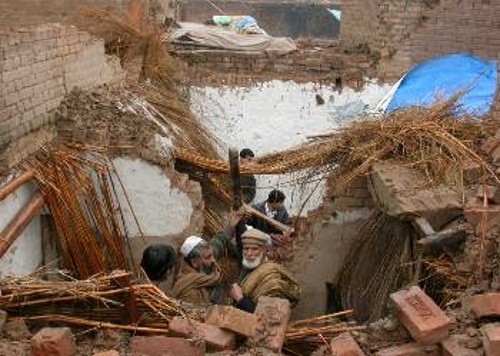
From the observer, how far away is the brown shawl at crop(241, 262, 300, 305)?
465cm

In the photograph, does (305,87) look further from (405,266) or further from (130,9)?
(405,266)

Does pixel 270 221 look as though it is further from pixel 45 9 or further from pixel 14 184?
pixel 45 9

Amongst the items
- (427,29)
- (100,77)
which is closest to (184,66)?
(100,77)

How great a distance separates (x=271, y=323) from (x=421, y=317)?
30.4 inches

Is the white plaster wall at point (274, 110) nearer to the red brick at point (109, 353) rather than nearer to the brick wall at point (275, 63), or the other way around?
the brick wall at point (275, 63)

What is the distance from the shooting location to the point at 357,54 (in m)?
11.2

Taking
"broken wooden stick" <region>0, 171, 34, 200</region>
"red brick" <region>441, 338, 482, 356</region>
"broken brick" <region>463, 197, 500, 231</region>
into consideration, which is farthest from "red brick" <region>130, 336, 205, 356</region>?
"broken wooden stick" <region>0, 171, 34, 200</region>

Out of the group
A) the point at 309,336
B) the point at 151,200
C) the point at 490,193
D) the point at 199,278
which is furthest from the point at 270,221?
the point at 309,336

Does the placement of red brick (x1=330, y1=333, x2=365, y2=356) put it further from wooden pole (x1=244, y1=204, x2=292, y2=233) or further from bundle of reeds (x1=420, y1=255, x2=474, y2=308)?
wooden pole (x1=244, y1=204, x2=292, y2=233)

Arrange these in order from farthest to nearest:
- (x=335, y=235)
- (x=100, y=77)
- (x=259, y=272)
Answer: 1. (x=100, y=77)
2. (x=335, y=235)
3. (x=259, y=272)

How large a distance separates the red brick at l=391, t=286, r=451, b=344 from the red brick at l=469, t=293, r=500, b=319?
213mm

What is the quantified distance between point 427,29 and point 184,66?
12.4 feet

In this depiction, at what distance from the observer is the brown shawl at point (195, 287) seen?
4750 mm

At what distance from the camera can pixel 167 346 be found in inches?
143
